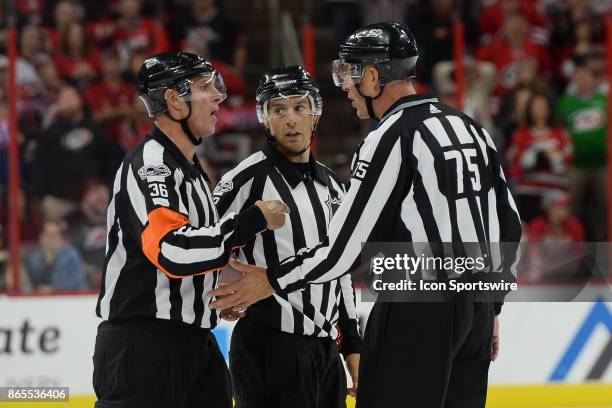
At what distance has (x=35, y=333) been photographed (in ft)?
17.6

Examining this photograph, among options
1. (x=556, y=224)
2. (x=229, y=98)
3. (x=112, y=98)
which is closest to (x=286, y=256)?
(x=556, y=224)

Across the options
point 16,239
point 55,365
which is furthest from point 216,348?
point 16,239

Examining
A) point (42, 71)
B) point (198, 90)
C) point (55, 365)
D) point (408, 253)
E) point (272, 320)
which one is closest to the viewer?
point (408, 253)

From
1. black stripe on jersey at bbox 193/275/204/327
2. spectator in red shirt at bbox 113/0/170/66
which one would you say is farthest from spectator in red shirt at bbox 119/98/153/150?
black stripe on jersey at bbox 193/275/204/327

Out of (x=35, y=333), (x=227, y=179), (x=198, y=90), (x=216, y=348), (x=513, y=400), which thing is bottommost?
(x=513, y=400)

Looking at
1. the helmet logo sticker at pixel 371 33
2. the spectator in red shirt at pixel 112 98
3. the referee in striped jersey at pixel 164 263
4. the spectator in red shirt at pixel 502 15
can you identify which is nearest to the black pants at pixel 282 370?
the referee in striped jersey at pixel 164 263

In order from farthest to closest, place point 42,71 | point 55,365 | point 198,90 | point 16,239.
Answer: point 42,71 < point 16,239 < point 55,365 < point 198,90

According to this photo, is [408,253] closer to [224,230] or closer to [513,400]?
[224,230]

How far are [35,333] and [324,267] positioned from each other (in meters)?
2.66

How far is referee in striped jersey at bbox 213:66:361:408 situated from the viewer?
12.0 feet

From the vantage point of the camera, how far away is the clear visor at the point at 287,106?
12.4 feet

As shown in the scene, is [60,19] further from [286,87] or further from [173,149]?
[173,149]

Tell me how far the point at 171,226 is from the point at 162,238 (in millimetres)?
47

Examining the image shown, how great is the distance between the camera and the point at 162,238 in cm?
310
